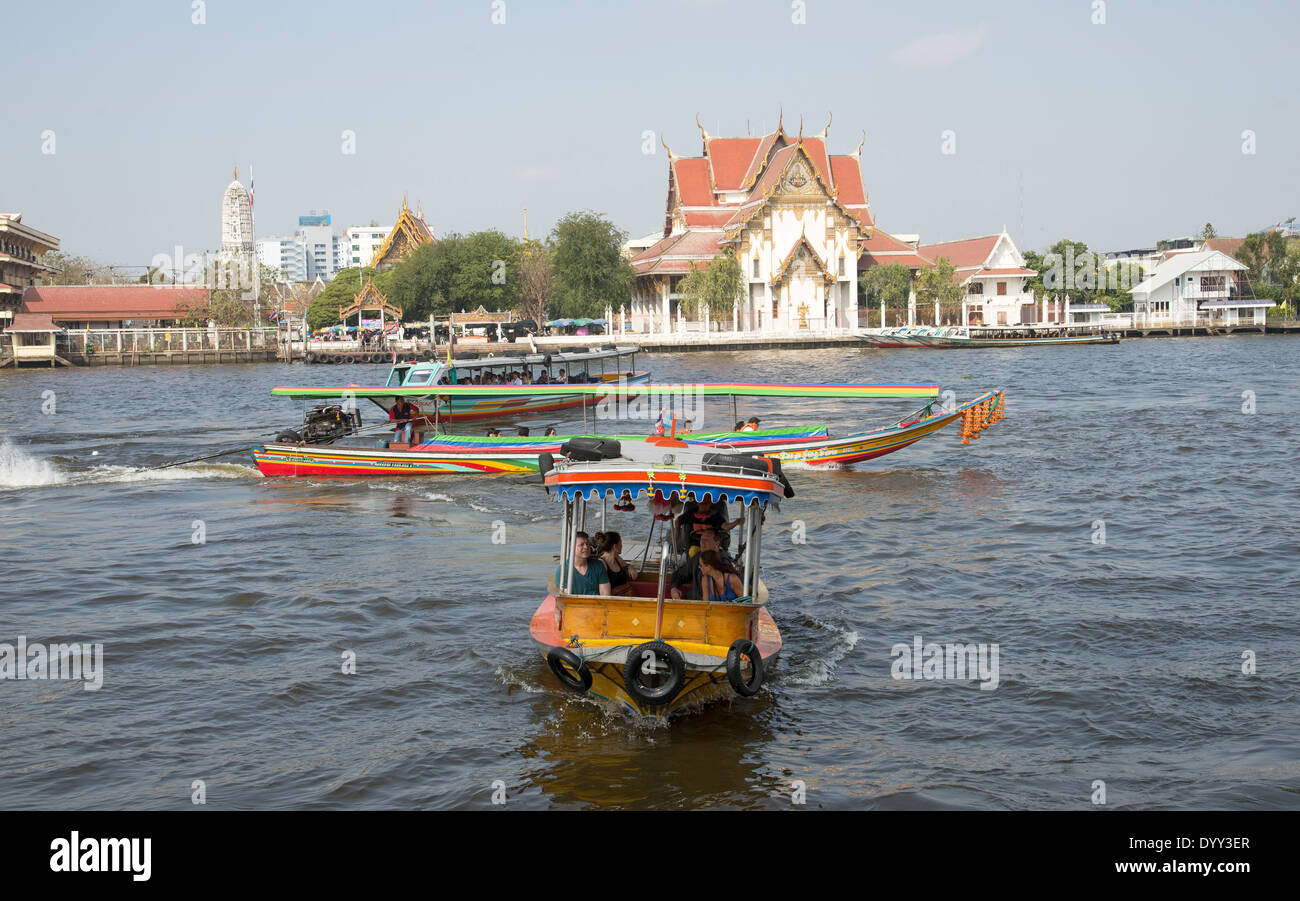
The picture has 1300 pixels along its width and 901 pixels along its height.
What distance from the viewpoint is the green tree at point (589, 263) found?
267 ft

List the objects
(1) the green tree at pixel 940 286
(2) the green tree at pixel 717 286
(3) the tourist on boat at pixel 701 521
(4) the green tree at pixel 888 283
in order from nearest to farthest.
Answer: (3) the tourist on boat at pixel 701 521 → (2) the green tree at pixel 717 286 → (4) the green tree at pixel 888 283 → (1) the green tree at pixel 940 286

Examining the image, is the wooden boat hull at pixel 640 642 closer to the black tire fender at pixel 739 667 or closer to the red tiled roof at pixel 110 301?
the black tire fender at pixel 739 667

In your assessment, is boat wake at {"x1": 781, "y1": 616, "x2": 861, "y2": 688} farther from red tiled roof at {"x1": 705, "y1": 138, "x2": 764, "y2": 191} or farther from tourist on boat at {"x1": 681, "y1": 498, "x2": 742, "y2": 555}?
red tiled roof at {"x1": 705, "y1": 138, "x2": 764, "y2": 191}

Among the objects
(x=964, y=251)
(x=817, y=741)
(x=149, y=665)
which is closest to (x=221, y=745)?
(x=149, y=665)

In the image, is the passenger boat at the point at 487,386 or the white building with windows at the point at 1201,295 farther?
the white building with windows at the point at 1201,295

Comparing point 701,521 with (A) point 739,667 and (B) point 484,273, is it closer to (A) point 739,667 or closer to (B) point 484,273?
(A) point 739,667

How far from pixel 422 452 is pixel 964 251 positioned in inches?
3030

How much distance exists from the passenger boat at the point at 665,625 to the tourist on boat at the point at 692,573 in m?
0.14

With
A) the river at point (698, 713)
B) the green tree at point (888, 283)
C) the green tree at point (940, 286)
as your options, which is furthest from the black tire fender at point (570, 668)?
the green tree at point (940, 286)

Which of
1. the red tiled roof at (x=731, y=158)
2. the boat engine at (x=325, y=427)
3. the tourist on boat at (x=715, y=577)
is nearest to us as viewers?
the tourist on boat at (x=715, y=577)

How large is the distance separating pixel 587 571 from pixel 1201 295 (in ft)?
303

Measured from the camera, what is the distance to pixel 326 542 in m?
17.9

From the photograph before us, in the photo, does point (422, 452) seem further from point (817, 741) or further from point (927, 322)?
point (927, 322)

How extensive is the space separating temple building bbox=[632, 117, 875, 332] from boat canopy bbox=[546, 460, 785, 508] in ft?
224
